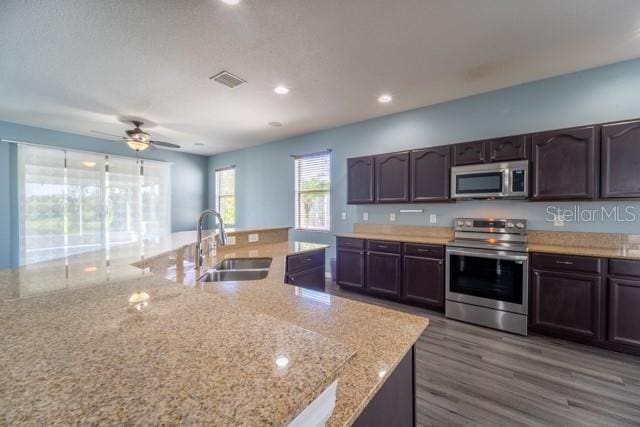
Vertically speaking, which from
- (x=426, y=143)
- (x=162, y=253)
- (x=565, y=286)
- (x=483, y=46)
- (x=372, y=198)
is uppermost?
(x=483, y=46)

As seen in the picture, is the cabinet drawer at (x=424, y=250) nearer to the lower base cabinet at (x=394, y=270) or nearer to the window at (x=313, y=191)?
the lower base cabinet at (x=394, y=270)

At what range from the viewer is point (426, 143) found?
3.89m

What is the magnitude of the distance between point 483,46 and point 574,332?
9.07 feet

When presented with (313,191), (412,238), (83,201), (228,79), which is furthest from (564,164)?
(83,201)

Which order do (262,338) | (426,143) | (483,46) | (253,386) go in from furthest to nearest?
(426,143)
(483,46)
(262,338)
(253,386)

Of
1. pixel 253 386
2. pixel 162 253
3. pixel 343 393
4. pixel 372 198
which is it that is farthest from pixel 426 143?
pixel 253 386

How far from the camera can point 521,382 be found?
205 centimetres

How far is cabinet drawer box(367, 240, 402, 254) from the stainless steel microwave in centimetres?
94

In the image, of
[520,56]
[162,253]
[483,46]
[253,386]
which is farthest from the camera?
[520,56]

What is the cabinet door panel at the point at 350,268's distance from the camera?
393 centimetres

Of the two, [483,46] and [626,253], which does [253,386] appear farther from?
[626,253]

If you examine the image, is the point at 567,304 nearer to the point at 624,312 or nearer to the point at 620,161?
the point at 624,312

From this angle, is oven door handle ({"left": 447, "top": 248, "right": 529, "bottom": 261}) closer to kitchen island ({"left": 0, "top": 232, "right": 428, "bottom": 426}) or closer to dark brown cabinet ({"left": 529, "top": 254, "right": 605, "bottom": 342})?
dark brown cabinet ({"left": 529, "top": 254, "right": 605, "bottom": 342})

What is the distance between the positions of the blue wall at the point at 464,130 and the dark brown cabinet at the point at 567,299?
26.0 inches
